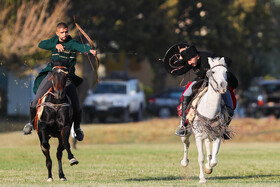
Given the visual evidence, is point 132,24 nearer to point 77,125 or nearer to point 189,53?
point 77,125

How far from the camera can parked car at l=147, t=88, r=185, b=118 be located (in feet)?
154

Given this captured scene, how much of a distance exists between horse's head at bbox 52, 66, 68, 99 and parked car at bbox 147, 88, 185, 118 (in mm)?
33040

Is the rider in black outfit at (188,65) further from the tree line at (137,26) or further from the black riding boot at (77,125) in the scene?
the tree line at (137,26)

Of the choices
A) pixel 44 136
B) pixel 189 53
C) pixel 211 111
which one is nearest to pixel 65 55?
pixel 44 136

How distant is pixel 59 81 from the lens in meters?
13.7

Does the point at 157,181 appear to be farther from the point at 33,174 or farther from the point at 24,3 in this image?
the point at 24,3

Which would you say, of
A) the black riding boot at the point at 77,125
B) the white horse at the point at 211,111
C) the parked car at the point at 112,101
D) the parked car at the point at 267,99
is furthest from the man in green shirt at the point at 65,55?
the parked car at the point at 267,99

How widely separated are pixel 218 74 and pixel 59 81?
2.70 metres

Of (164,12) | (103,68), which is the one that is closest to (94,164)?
(164,12)

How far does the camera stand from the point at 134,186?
42.6 feet

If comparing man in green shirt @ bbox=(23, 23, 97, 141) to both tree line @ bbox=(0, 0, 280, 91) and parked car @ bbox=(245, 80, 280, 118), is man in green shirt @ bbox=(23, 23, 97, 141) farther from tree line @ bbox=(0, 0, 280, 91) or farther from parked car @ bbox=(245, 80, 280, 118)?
parked car @ bbox=(245, 80, 280, 118)

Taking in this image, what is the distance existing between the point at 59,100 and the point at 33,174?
2.87 m

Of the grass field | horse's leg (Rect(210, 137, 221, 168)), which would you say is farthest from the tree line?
horse's leg (Rect(210, 137, 221, 168))

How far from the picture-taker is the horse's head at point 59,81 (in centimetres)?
1370
